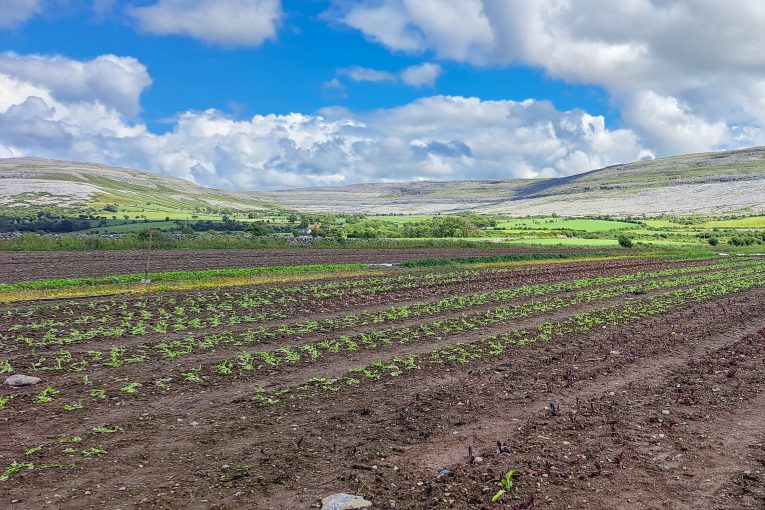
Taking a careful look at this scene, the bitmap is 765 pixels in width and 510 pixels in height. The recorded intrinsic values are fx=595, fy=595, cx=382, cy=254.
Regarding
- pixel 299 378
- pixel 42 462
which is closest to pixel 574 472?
pixel 299 378

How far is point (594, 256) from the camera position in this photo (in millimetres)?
56875

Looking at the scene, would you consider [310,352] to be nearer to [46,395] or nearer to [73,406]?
[73,406]

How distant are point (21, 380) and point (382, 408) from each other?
6.93 m

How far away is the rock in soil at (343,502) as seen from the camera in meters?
6.73

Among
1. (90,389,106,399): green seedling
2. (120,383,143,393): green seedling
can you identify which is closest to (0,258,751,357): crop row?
(120,383,143,393): green seedling

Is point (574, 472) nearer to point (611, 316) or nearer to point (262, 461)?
point (262, 461)

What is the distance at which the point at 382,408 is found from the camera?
33.4ft

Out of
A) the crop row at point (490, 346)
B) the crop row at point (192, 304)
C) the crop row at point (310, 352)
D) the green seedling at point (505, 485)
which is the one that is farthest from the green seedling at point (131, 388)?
the crop row at point (192, 304)

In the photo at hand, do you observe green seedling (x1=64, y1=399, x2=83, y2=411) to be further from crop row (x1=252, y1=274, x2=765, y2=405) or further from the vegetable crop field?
crop row (x1=252, y1=274, x2=765, y2=405)

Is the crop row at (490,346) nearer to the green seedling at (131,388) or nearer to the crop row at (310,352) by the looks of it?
the crop row at (310,352)

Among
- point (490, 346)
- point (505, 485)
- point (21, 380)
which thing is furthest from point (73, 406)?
point (490, 346)

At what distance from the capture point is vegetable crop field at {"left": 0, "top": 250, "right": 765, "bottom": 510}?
23.7 feet

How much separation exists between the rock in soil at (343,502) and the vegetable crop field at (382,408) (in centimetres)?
11

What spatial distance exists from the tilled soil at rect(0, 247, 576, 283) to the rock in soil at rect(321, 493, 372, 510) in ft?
90.3
